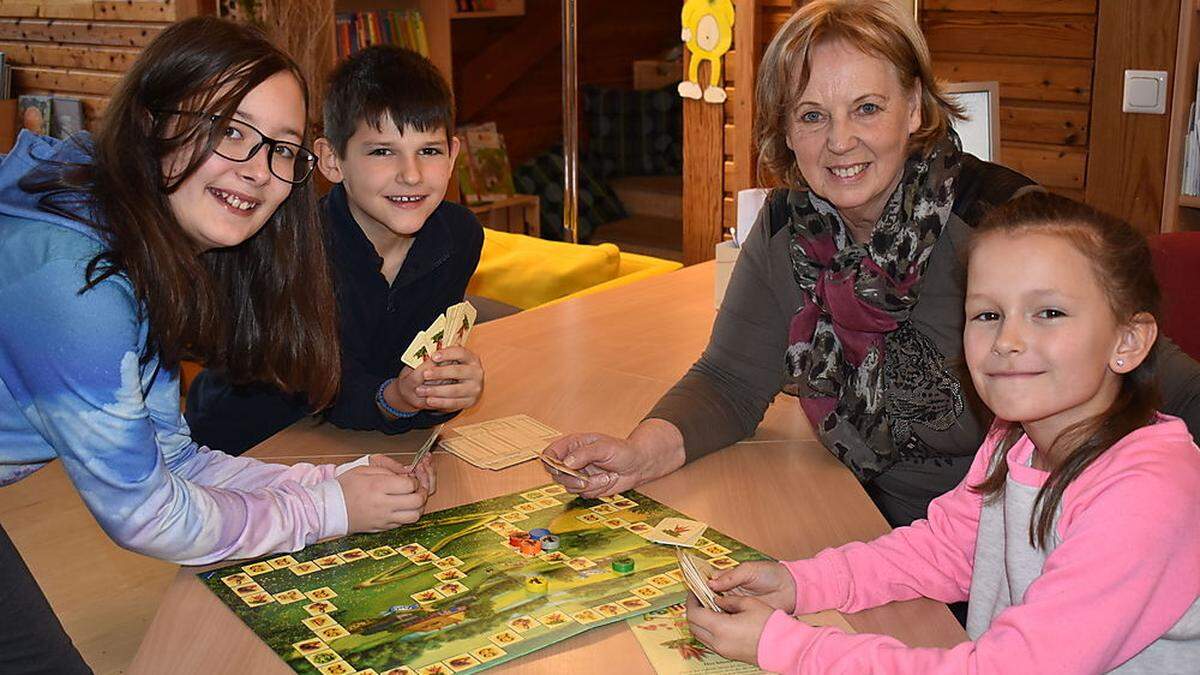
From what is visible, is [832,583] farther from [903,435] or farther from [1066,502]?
[903,435]

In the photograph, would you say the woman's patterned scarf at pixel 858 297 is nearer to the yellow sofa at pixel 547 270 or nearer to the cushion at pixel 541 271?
the yellow sofa at pixel 547 270

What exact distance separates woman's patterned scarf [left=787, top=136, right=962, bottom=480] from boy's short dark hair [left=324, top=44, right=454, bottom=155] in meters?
0.70

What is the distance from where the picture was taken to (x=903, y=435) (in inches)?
71.1

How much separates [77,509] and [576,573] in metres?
2.73

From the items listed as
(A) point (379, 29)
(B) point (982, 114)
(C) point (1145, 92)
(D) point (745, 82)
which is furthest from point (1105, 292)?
(A) point (379, 29)

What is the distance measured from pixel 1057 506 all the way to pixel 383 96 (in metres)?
1.40

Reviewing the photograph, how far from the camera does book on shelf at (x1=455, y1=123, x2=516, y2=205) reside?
6.02 metres

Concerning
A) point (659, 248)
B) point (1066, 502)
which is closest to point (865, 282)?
point (1066, 502)

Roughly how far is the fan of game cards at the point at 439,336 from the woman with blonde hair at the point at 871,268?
1.02 ft

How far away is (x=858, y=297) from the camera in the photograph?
1.81 metres

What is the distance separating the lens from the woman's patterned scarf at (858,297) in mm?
1789

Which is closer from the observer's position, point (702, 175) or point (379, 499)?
point (379, 499)

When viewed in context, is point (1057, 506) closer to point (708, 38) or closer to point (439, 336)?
point (439, 336)

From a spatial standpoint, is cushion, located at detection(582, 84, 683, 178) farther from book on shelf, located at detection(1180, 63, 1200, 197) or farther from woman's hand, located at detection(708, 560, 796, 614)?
woman's hand, located at detection(708, 560, 796, 614)
